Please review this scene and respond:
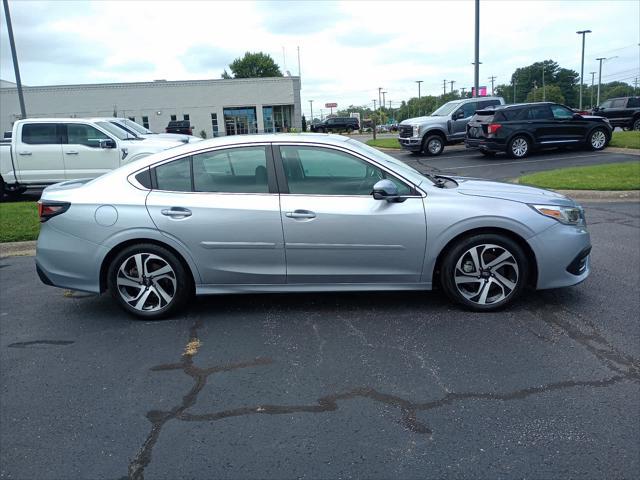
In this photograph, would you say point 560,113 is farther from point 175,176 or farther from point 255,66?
point 255,66

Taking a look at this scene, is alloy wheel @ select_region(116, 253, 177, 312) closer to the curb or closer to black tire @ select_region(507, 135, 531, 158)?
the curb

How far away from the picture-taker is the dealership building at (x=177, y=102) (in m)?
51.5

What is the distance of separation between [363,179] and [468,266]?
116 centimetres

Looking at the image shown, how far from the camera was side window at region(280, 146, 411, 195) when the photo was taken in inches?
188

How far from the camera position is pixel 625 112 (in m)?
27.8

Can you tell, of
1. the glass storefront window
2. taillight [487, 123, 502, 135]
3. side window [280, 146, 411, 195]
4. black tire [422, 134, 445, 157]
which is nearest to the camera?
side window [280, 146, 411, 195]

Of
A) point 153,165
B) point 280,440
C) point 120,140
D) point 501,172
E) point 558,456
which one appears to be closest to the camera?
point 558,456

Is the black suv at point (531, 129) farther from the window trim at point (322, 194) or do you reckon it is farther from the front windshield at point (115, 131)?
the window trim at point (322, 194)

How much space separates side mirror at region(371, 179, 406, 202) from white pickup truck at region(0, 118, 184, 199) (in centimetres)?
950

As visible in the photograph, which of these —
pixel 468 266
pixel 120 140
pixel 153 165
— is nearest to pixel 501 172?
pixel 120 140

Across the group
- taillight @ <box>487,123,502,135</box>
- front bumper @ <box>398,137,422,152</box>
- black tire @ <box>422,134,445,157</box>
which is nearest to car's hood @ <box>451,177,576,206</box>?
taillight @ <box>487,123,502,135</box>

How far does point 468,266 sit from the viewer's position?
4.73 meters

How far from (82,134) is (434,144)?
482 inches

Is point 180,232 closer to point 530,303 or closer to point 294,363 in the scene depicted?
point 294,363
